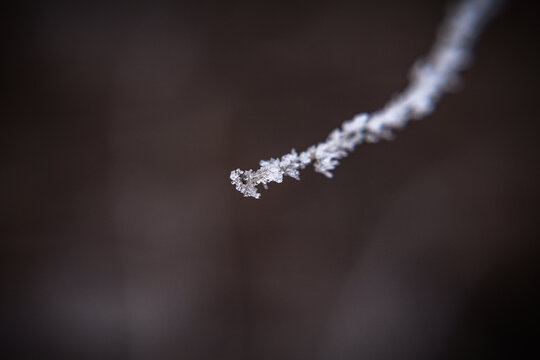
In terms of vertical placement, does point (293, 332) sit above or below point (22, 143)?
below

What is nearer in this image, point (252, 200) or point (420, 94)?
point (420, 94)

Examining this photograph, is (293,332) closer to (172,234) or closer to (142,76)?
(172,234)

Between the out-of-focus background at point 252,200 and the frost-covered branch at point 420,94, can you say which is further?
the out-of-focus background at point 252,200

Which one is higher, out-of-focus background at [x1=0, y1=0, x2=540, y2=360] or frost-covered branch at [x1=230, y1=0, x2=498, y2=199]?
out-of-focus background at [x1=0, y1=0, x2=540, y2=360]

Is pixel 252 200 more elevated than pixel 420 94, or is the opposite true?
pixel 252 200

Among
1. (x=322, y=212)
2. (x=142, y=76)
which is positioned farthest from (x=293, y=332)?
(x=142, y=76)

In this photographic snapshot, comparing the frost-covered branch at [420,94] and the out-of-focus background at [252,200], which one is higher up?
the out-of-focus background at [252,200]

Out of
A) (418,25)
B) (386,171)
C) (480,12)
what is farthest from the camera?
(386,171)

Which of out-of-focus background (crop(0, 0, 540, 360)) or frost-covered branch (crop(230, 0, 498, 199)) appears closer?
frost-covered branch (crop(230, 0, 498, 199))
